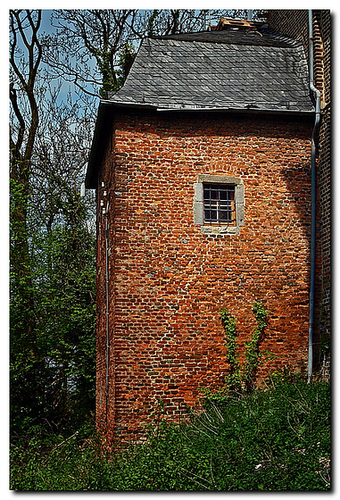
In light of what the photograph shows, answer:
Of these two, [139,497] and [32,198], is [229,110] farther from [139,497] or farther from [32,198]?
[32,198]

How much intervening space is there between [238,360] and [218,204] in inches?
106

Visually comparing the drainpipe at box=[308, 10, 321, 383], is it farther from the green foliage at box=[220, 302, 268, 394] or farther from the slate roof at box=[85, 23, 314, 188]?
the green foliage at box=[220, 302, 268, 394]

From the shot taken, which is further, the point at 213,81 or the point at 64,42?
the point at 64,42

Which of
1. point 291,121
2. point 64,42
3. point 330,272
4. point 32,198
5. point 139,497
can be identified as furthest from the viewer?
point 32,198

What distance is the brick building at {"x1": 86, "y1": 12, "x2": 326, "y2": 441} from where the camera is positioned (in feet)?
36.1

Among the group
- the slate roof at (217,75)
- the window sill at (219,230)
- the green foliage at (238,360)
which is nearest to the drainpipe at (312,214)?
the slate roof at (217,75)

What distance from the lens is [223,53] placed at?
1270 centimetres

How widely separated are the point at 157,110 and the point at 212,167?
1365mm

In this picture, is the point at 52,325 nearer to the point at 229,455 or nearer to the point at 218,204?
the point at 218,204

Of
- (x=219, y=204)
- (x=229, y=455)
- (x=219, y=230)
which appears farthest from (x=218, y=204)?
(x=229, y=455)

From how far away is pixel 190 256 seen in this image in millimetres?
11320

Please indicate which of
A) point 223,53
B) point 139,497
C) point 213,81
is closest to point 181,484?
point 139,497

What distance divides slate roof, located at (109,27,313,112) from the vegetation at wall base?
5.02 meters

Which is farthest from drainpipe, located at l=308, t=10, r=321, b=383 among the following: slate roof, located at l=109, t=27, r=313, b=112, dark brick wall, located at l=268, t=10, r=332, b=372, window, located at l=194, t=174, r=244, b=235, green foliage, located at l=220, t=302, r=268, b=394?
window, located at l=194, t=174, r=244, b=235
